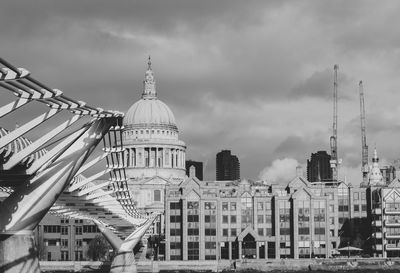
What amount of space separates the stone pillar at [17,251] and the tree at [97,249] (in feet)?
355

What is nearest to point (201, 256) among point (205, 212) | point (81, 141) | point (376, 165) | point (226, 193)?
point (205, 212)

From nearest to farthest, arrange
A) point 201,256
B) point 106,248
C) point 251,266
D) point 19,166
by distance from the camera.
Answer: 1. point 19,166
2. point 251,266
3. point 201,256
4. point 106,248

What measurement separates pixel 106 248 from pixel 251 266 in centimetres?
3590

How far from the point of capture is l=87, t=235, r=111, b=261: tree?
145750 mm

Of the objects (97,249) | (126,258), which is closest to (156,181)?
(97,249)

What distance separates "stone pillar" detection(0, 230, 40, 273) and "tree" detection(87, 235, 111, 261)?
10819 centimetres

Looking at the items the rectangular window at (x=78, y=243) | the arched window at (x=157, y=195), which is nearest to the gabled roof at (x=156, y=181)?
the arched window at (x=157, y=195)

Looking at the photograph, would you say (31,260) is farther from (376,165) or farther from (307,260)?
(376,165)

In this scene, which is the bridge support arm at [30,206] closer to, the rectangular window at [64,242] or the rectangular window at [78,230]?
the rectangular window at [64,242]

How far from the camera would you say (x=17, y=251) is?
36.4 m

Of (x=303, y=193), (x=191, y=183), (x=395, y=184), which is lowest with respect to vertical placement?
(x=303, y=193)

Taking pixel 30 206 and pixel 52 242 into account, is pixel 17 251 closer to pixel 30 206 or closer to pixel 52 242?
pixel 30 206

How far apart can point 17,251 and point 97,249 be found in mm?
110842

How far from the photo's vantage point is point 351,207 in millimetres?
142125
